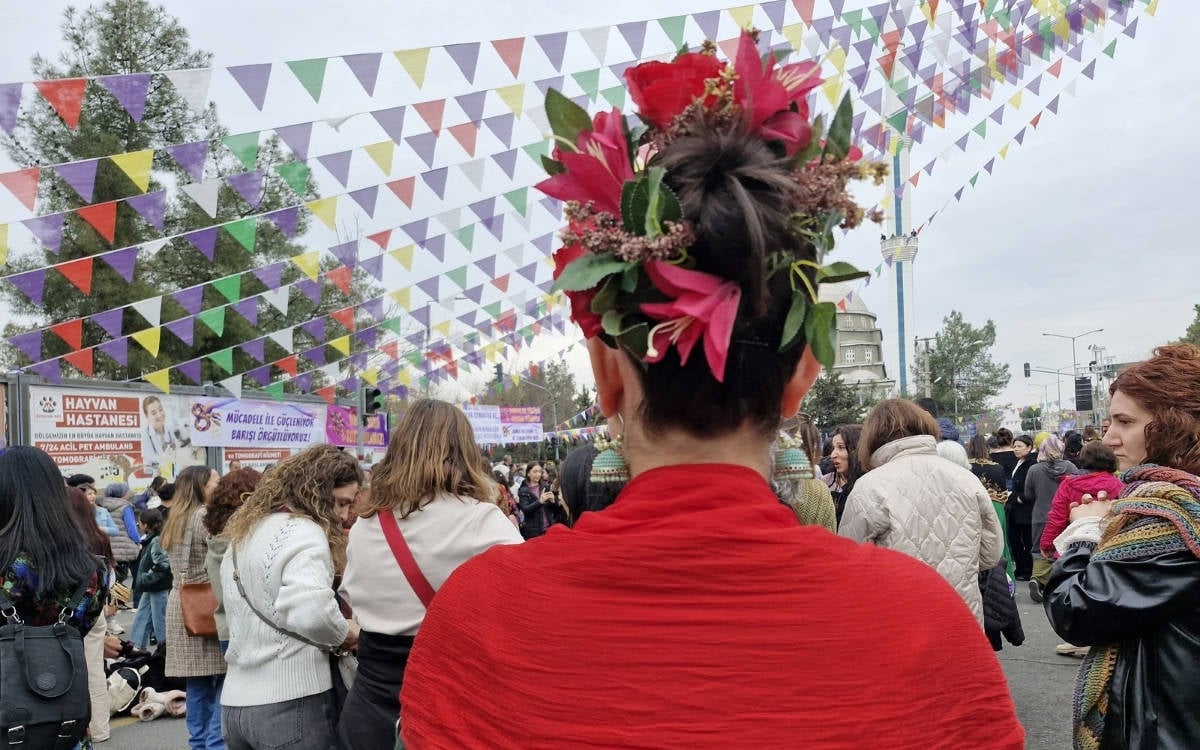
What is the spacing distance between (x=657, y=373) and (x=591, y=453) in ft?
11.5

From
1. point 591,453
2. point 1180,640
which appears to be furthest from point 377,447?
point 1180,640

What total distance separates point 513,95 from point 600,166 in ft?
25.7

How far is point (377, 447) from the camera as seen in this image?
22234mm

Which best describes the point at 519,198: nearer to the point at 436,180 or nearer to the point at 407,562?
the point at 436,180

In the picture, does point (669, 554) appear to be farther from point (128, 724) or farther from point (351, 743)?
point (128, 724)

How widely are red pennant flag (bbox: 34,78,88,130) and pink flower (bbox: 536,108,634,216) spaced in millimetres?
6885

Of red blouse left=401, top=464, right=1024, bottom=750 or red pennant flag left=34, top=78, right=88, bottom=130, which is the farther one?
red pennant flag left=34, top=78, right=88, bottom=130

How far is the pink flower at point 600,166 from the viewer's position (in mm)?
1209

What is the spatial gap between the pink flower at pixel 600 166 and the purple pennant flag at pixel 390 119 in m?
7.77

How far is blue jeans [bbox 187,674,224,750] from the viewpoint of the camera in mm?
5078

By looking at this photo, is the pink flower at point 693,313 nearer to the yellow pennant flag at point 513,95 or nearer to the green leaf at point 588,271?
the green leaf at point 588,271

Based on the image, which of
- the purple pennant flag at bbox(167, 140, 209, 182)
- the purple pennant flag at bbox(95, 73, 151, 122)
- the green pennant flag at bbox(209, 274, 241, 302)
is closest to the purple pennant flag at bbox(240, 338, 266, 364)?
the green pennant flag at bbox(209, 274, 241, 302)

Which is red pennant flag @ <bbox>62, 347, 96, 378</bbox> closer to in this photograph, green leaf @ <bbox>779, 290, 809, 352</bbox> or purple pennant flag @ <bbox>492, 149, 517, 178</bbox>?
purple pennant flag @ <bbox>492, 149, 517, 178</bbox>

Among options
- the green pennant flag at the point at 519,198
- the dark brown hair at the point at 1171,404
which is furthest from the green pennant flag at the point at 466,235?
the dark brown hair at the point at 1171,404
